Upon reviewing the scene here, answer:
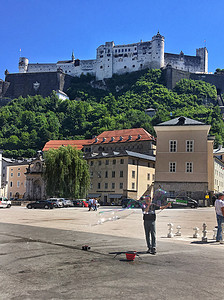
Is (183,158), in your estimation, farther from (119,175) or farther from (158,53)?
(158,53)

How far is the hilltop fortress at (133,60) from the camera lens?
166m

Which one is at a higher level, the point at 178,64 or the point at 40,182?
the point at 178,64

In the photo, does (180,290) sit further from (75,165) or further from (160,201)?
(75,165)

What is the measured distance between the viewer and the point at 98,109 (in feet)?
506

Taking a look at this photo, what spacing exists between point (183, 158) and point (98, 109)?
335ft

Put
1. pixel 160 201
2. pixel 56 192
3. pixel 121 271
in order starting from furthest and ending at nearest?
pixel 56 192 < pixel 160 201 < pixel 121 271

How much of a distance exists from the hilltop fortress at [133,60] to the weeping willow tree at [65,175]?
4449 inches

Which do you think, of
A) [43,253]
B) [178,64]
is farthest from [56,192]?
[178,64]

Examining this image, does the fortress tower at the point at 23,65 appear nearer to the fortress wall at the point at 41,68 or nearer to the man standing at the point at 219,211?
the fortress wall at the point at 41,68

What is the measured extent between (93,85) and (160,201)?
164518mm

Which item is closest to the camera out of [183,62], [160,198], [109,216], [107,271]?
[107,271]

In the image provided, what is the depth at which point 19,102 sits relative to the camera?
16312 cm

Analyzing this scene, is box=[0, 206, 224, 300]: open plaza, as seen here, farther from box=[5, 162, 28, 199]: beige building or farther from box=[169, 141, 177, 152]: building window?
box=[5, 162, 28, 199]: beige building

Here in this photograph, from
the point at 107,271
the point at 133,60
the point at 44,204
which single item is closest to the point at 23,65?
the point at 133,60
